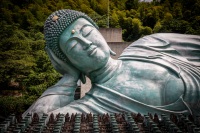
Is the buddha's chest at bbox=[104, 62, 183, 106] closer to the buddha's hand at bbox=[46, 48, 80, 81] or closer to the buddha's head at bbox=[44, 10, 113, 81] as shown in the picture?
the buddha's head at bbox=[44, 10, 113, 81]

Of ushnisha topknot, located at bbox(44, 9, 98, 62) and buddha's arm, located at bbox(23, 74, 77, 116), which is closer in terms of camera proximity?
buddha's arm, located at bbox(23, 74, 77, 116)

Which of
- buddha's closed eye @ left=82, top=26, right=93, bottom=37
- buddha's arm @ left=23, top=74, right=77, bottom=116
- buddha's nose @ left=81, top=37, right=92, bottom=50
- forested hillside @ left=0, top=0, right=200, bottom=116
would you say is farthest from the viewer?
forested hillside @ left=0, top=0, right=200, bottom=116

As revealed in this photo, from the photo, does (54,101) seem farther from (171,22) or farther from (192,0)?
(192,0)

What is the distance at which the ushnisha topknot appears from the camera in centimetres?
557

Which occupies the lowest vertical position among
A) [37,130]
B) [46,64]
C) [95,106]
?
[46,64]

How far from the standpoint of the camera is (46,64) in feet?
50.7

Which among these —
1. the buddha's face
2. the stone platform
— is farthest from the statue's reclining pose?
the stone platform

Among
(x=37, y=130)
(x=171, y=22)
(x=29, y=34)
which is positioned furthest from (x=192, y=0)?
(x=37, y=130)

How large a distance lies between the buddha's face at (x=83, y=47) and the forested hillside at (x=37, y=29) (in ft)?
20.4

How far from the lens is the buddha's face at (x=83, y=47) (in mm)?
5559

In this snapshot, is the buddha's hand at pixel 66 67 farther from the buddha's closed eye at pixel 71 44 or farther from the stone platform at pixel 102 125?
the stone platform at pixel 102 125

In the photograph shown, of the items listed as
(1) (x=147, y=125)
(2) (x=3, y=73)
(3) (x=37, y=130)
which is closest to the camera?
(3) (x=37, y=130)

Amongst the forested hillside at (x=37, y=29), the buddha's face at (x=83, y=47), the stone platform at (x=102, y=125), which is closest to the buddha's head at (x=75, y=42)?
the buddha's face at (x=83, y=47)

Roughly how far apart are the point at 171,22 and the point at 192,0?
7733mm
